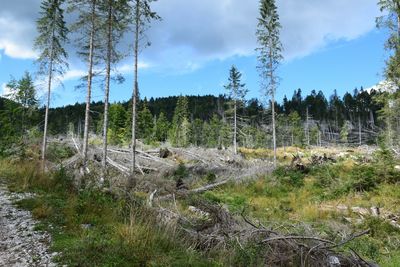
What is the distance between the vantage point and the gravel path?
5.60 metres

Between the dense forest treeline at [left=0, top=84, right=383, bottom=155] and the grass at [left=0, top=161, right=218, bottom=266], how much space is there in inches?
791

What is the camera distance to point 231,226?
7777 mm

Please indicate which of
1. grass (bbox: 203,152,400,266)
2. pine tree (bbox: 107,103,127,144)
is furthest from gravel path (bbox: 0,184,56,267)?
pine tree (bbox: 107,103,127,144)

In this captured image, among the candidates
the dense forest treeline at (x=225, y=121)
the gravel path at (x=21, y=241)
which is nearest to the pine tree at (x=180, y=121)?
the dense forest treeline at (x=225, y=121)

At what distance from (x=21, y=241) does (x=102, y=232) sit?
4.40 ft

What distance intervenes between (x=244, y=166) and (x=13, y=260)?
67.5 ft

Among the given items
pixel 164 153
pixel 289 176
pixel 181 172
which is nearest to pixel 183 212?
pixel 181 172

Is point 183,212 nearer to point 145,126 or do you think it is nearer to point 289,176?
point 289,176

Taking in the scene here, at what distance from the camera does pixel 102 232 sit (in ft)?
22.6

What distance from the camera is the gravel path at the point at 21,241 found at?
560cm

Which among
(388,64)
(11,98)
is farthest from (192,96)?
(388,64)

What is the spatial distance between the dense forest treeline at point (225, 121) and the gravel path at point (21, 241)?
21.6m

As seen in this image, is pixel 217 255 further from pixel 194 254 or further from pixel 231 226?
pixel 231 226

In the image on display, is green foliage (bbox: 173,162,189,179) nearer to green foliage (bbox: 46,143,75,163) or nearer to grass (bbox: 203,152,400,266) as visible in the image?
grass (bbox: 203,152,400,266)
